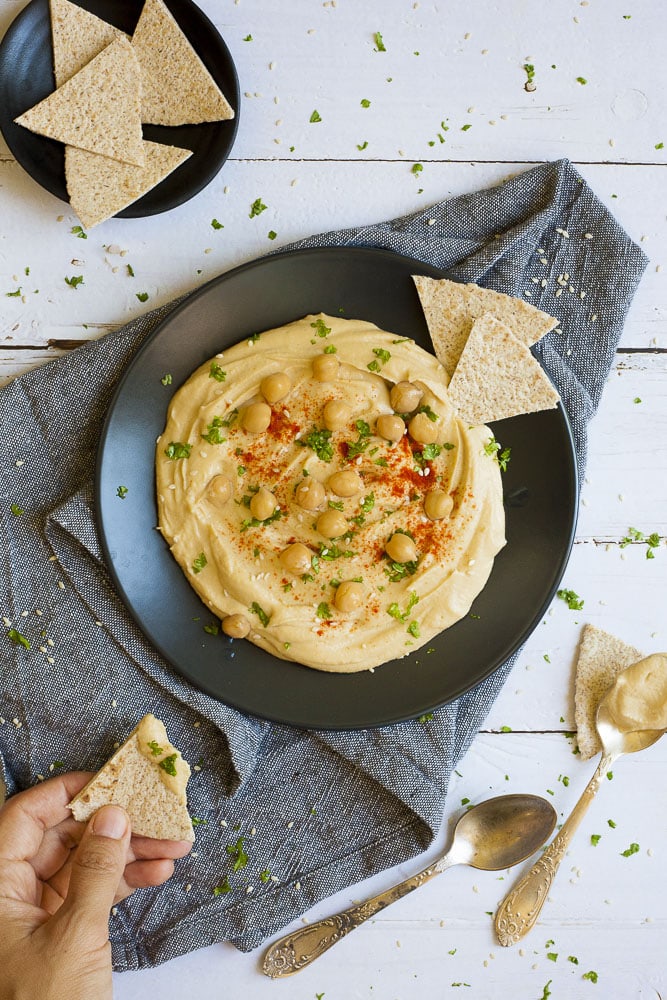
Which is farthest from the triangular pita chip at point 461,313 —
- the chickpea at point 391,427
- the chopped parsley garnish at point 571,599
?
Result: the chopped parsley garnish at point 571,599

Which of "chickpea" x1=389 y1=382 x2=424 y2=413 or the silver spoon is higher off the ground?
"chickpea" x1=389 y1=382 x2=424 y2=413

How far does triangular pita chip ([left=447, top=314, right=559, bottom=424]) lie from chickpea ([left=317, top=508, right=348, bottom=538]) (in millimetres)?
648

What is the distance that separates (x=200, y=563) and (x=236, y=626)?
0.96ft

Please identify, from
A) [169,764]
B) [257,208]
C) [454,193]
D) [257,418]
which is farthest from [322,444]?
[169,764]

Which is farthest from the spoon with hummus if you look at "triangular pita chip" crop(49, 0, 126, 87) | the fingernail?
"triangular pita chip" crop(49, 0, 126, 87)

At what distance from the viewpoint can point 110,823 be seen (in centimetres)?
325

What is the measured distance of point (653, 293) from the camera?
148 inches

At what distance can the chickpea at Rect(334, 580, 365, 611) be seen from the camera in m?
3.36

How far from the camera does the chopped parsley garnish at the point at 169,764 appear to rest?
11.0 ft

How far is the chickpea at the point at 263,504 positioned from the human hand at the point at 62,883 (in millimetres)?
1257

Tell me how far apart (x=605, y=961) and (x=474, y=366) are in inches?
106

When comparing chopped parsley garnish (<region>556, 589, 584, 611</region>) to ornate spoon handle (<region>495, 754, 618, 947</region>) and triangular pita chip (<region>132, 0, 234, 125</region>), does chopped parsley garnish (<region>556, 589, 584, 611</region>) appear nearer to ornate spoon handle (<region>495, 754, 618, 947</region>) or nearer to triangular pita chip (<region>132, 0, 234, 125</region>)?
ornate spoon handle (<region>495, 754, 618, 947</region>)

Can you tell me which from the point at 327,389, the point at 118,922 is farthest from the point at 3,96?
the point at 118,922

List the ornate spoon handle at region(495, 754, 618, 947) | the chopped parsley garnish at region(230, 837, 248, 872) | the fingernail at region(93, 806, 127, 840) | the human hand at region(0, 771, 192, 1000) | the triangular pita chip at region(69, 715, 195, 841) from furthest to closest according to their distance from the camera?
the ornate spoon handle at region(495, 754, 618, 947) → the chopped parsley garnish at region(230, 837, 248, 872) → the triangular pita chip at region(69, 715, 195, 841) → the fingernail at region(93, 806, 127, 840) → the human hand at region(0, 771, 192, 1000)
